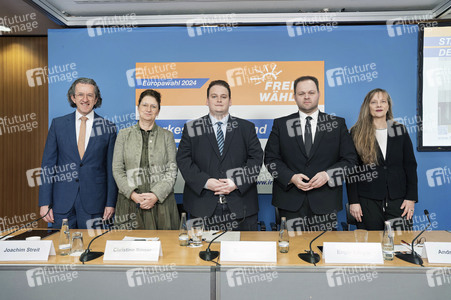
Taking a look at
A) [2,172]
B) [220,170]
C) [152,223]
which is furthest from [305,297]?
[2,172]

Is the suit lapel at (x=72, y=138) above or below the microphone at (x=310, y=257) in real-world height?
above

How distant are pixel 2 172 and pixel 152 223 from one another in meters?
3.15

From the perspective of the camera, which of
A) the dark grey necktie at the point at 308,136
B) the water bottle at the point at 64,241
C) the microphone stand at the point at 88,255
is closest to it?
the microphone stand at the point at 88,255

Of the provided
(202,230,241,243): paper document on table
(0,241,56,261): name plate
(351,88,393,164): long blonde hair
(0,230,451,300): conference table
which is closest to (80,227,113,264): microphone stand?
(0,230,451,300): conference table

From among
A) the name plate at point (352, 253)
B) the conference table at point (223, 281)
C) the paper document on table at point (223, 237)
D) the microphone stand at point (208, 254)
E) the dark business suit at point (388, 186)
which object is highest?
the dark business suit at point (388, 186)

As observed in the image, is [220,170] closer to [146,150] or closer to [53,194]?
[146,150]

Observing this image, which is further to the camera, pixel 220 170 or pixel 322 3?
pixel 322 3

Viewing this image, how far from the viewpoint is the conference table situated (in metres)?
1.46

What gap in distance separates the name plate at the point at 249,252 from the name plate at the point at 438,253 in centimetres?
74

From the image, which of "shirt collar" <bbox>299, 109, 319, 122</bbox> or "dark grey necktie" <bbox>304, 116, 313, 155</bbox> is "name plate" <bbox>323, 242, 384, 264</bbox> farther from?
"shirt collar" <bbox>299, 109, 319, 122</bbox>

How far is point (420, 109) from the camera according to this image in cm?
352

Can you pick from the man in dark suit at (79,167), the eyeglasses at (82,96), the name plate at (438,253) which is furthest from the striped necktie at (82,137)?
the name plate at (438,253)

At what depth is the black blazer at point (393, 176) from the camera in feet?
8.19

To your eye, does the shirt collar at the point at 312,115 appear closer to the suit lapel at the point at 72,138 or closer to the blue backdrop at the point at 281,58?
the blue backdrop at the point at 281,58
